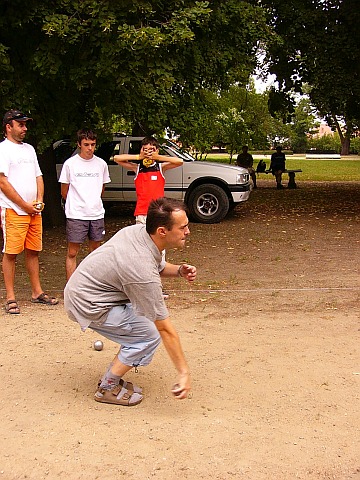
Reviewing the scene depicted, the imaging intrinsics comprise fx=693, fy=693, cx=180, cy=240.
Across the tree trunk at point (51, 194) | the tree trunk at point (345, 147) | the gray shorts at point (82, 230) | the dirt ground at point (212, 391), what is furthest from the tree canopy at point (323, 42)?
the tree trunk at point (345, 147)

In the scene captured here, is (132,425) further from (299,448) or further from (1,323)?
(1,323)

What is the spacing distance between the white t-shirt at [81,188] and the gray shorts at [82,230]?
0.16 ft

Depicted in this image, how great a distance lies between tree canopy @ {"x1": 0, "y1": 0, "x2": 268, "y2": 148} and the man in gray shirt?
501cm

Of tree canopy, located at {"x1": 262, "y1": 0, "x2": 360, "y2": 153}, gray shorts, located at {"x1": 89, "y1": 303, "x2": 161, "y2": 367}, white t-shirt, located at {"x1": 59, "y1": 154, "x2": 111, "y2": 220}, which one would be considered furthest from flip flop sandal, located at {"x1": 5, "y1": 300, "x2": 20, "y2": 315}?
tree canopy, located at {"x1": 262, "y1": 0, "x2": 360, "y2": 153}

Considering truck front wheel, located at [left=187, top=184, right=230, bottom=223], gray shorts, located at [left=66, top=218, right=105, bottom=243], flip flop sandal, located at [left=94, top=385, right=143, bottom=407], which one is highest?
gray shorts, located at [left=66, top=218, right=105, bottom=243]

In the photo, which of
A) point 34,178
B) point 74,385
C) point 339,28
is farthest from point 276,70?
point 74,385

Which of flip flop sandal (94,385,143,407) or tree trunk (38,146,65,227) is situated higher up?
tree trunk (38,146,65,227)

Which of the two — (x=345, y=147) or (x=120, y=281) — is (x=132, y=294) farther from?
(x=345, y=147)

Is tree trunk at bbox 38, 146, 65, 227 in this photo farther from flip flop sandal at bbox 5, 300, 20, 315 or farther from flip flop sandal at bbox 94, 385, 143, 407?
flip flop sandal at bbox 94, 385, 143, 407

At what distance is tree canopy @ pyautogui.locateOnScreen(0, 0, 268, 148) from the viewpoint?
9.15 m

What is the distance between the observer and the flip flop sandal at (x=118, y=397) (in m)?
4.74

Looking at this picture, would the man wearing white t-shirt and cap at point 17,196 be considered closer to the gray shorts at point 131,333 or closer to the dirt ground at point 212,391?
the dirt ground at point 212,391

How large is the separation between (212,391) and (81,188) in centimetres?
324

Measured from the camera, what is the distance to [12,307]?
702cm
